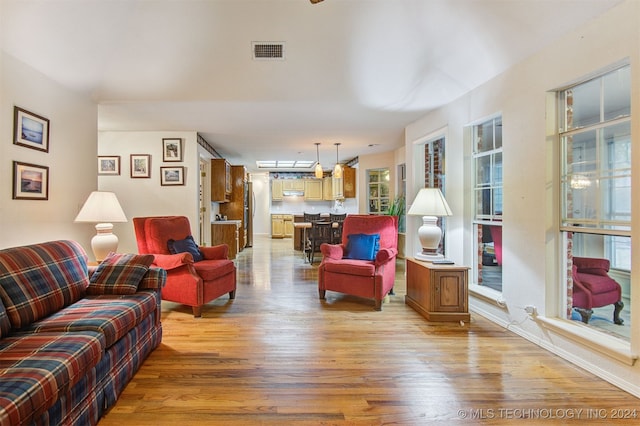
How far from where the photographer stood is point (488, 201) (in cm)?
317

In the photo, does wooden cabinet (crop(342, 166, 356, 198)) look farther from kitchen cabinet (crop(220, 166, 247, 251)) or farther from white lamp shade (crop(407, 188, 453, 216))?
white lamp shade (crop(407, 188, 453, 216))

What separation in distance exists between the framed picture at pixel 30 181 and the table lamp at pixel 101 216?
0.34m

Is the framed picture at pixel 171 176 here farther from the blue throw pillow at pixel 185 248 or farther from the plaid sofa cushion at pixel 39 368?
the plaid sofa cushion at pixel 39 368

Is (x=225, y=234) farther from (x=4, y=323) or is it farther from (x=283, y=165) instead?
(x=4, y=323)

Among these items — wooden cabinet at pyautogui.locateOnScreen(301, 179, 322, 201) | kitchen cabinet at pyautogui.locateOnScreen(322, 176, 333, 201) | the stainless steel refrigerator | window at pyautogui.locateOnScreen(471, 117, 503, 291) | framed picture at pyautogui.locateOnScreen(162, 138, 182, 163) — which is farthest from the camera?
wooden cabinet at pyautogui.locateOnScreen(301, 179, 322, 201)

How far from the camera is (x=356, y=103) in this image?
358 cm

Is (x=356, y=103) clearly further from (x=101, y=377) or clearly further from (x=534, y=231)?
(x=101, y=377)

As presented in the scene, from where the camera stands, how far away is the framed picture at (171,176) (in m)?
4.88

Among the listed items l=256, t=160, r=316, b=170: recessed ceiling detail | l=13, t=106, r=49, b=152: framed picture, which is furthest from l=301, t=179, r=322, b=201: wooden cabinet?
l=13, t=106, r=49, b=152: framed picture

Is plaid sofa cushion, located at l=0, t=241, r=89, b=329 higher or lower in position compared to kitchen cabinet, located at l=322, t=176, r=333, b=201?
lower

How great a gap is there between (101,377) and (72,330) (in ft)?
0.98

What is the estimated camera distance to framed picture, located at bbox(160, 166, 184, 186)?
4.88 metres

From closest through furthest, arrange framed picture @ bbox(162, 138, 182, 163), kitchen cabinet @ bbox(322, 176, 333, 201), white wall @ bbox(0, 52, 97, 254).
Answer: white wall @ bbox(0, 52, 97, 254) < framed picture @ bbox(162, 138, 182, 163) < kitchen cabinet @ bbox(322, 176, 333, 201)

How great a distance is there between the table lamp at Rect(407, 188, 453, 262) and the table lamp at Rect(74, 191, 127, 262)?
310cm
